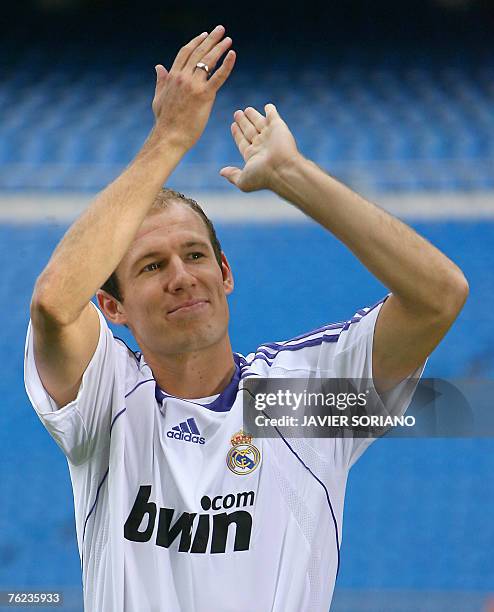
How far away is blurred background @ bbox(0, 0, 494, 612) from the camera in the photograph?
87.7 inches

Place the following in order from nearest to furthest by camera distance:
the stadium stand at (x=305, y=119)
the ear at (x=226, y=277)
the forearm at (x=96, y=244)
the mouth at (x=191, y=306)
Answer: the forearm at (x=96, y=244) < the mouth at (x=191, y=306) < the ear at (x=226, y=277) < the stadium stand at (x=305, y=119)

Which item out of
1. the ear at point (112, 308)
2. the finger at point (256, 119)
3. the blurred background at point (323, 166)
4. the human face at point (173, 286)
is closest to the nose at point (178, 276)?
the human face at point (173, 286)

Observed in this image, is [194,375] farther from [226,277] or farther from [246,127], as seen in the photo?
[246,127]

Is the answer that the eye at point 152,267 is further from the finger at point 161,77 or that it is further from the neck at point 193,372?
the finger at point 161,77

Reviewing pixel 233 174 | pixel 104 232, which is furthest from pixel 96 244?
pixel 233 174

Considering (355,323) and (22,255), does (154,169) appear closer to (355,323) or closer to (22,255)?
(355,323)

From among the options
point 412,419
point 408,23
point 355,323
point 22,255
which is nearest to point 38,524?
point 22,255

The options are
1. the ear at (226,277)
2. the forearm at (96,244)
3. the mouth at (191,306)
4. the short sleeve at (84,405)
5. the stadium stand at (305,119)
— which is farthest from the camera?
the stadium stand at (305,119)

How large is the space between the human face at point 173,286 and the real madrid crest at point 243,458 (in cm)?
15

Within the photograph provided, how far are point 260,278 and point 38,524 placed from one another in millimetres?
872

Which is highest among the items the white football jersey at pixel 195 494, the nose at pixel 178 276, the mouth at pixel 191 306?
the nose at pixel 178 276

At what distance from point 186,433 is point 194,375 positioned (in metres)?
0.10

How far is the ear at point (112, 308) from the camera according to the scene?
4.54 feet

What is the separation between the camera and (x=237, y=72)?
9.58 feet
